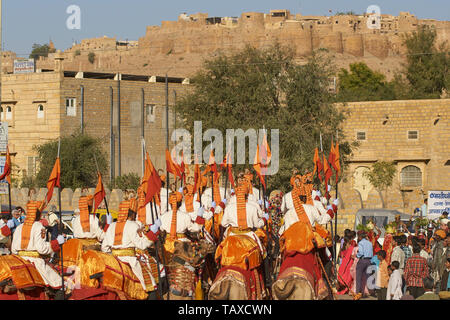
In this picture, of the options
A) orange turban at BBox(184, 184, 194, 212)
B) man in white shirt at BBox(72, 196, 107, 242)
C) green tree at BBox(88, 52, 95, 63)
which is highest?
green tree at BBox(88, 52, 95, 63)

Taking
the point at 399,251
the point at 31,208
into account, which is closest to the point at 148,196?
the point at 31,208

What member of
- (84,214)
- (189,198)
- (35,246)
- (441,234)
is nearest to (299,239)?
(35,246)

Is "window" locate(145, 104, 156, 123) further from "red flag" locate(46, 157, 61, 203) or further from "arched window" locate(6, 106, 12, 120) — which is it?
"red flag" locate(46, 157, 61, 203)

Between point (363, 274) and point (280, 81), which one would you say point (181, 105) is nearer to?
point (280, 81)

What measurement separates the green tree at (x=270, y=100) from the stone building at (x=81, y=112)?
707 cm

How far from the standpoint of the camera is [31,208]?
44.3 feet

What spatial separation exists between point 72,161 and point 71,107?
4169 mm

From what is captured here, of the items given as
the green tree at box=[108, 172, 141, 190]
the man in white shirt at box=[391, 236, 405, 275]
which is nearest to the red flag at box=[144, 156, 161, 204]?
the man in white shirt at box=[391, 236, 405, 275]

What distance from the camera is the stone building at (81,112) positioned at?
51.8 metres

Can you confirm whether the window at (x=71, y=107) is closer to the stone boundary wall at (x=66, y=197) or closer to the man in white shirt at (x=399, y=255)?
the stone boundary wall at (x=66, y=197)

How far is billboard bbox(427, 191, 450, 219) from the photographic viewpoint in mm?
23312

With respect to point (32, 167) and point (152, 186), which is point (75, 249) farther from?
point (32, 167)

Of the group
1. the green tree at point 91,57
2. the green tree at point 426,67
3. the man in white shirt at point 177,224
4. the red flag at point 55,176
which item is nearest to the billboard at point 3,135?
the red flag at point 55,176

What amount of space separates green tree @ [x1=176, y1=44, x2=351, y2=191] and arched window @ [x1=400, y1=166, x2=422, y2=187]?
120 inches
